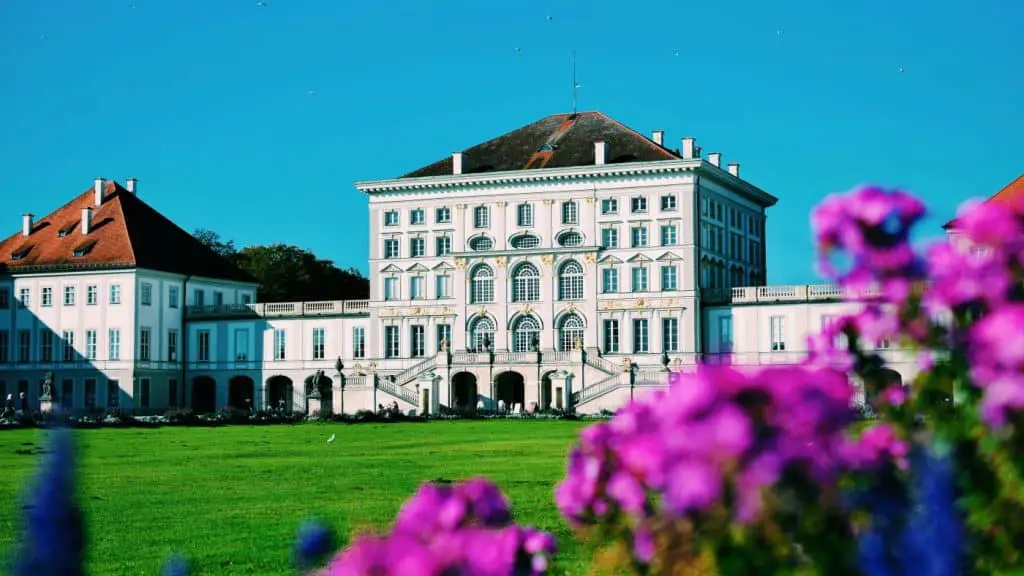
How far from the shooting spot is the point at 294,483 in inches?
790

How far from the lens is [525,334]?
68312mm

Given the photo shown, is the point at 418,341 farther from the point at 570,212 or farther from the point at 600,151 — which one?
the point at 600,151

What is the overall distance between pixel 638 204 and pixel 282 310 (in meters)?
19.8

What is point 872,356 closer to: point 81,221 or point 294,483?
point 294,483

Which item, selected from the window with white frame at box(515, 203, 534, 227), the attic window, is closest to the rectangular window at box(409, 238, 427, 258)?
the window with white frame at box(515, 203, 534, 227)

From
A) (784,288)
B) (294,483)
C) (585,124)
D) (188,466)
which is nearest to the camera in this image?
(294,483)

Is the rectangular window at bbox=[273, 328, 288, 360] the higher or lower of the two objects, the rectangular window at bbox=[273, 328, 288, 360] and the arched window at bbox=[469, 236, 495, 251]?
the lower

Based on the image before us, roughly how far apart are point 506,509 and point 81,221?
74741mm

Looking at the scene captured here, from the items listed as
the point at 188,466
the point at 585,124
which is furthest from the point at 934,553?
the point at 585,124

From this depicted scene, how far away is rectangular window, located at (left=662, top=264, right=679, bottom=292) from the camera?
66.2 metres

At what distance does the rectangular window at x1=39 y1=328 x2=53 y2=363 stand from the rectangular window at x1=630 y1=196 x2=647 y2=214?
30643 mm

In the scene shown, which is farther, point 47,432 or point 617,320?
point 617,320

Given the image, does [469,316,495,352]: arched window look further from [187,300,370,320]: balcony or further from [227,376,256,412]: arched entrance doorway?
[227,376,256,412]: arched entrance doorway

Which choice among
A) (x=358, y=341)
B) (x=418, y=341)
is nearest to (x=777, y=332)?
(x=418, y=341)
